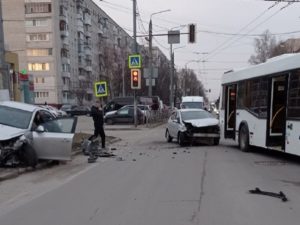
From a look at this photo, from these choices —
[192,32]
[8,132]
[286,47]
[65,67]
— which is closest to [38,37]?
[65,67]

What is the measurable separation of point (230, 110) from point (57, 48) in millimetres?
78087

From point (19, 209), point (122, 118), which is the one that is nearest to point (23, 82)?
point (122, 118)

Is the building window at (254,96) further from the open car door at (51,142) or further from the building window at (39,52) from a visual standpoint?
the building window at (39,52)

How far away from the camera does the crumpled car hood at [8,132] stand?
45.8 ft

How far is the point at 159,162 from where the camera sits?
15.7m

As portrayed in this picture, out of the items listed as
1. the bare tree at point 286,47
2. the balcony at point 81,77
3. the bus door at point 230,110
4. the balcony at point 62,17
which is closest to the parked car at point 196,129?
the bus door at point 230,110

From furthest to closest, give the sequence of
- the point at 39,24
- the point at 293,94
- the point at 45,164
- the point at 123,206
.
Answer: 1. the point at 39,24
2. the point at 45,164
3. the point at 293,94
4. the point at 123,206

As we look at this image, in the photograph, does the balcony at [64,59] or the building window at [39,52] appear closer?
the building window at [39,52]

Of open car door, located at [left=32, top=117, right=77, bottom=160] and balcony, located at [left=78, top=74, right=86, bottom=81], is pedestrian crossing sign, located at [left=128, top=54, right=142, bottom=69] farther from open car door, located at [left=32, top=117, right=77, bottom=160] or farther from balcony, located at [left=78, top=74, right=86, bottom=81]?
balcony, located at [left=78, top=74, right=86, bottom=81]

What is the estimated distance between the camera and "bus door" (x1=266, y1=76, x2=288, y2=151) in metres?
15.9

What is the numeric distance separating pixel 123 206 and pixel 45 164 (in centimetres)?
717

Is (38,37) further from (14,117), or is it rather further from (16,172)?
(16,172)

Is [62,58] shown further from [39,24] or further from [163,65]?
[163,65]

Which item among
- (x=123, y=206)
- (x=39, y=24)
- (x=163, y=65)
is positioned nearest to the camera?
(x=123, y=206)
